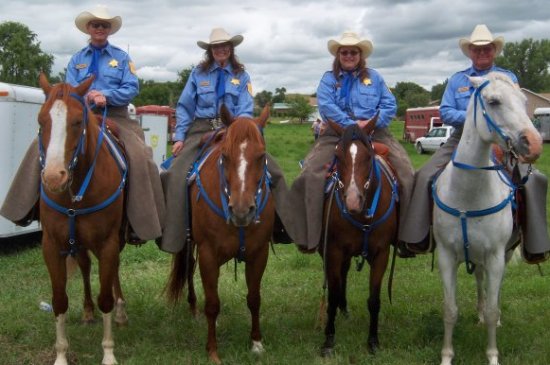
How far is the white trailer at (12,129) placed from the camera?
8484mm

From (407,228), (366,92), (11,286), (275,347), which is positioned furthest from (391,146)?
(11,286)

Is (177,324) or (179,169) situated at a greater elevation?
(179,169)

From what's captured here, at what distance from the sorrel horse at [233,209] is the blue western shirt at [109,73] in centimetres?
113

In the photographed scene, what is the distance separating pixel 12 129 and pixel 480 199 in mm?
7073

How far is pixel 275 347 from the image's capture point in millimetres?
5453

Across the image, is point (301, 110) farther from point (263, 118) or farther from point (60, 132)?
point (60, 132)

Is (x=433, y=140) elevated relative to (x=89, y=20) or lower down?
lower down

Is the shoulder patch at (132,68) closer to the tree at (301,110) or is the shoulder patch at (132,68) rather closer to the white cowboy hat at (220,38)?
the white cowboy hat at (220,38)

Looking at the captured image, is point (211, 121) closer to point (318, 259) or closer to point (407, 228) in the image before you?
point (407, 228)

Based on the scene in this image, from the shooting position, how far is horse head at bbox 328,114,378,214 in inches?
179

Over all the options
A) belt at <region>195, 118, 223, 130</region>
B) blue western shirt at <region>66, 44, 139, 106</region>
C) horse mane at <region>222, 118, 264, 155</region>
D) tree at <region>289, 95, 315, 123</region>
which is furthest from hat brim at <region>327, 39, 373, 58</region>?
tree at <region>289, 95, 315, 123</region>

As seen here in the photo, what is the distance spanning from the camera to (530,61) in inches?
3654

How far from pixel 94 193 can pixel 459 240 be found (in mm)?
3166

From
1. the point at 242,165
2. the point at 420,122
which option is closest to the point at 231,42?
the point at 242,165
